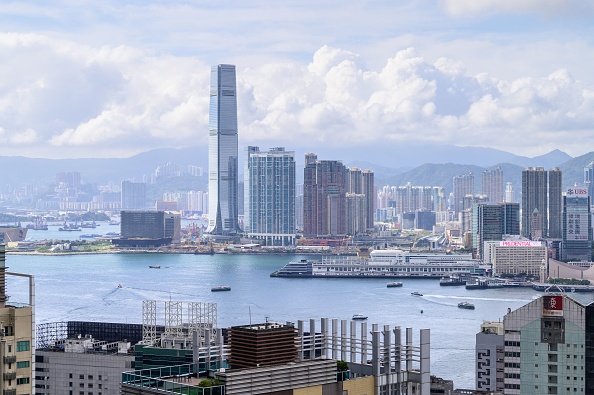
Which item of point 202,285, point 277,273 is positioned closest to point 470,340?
point 202,285

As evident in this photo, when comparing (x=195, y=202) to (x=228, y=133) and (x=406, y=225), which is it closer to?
(x=406, y=225)

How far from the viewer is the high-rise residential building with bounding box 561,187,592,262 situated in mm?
40781

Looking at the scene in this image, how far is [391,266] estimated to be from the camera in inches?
1495

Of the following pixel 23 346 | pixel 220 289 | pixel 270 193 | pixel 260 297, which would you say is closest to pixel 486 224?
pixel 270 193

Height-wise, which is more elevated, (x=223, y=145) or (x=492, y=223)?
(x=223, y=145)

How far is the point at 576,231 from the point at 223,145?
788 inches

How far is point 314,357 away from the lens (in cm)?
634

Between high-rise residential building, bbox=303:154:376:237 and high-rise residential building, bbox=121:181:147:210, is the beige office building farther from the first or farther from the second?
high-rise residential building, bbox=121:181:147:210

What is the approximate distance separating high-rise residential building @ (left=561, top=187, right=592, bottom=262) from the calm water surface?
23.4 feet

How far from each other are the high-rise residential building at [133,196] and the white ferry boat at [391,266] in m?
56.0

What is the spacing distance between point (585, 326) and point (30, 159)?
117m

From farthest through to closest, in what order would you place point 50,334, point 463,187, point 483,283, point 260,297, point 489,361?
point 463,187
point 483,283
point 260,297
point 50,334
point 489,361

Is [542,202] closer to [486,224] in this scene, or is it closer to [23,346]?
[486,224]

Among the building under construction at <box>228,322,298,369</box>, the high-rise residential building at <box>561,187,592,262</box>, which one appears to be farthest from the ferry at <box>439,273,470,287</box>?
the building under construction at <box>228,322,298,369</box>
